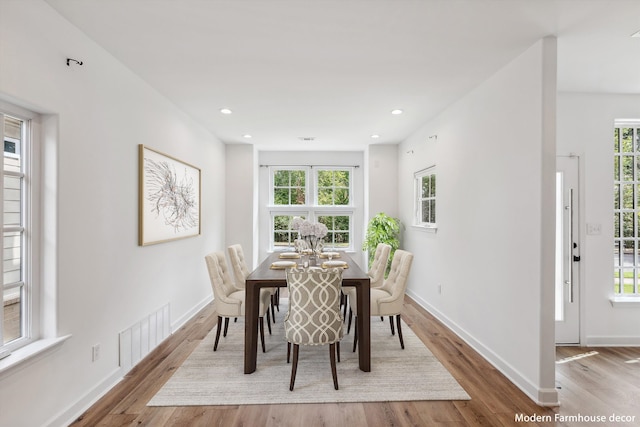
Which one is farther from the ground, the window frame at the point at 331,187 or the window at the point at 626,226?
the window frame at the point at 331,187

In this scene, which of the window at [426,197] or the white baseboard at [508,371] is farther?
the window at [426,197]

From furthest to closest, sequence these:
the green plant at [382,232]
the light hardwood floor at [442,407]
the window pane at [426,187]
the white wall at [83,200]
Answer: the green plant at [382,232], the window pane at [426,187], the light hardwood floor at [442,407], the white wall at [83,200]

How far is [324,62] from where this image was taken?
2.77m

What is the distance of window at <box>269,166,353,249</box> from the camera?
22.6 ft

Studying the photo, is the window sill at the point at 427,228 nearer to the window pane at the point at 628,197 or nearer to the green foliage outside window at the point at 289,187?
the window pane at the point at 628,197

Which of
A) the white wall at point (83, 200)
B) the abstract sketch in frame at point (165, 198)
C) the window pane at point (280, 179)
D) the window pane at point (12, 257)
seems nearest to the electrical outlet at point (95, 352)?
the white wall at point (83, 200)

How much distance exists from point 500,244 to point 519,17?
1.73m

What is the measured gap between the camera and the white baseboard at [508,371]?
7.75ft

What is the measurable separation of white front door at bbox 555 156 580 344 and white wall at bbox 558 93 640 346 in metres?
0.08

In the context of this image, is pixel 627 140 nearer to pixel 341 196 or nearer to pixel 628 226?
pixel 628 226

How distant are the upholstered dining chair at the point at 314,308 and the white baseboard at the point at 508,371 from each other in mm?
1420

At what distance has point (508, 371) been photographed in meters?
2.75

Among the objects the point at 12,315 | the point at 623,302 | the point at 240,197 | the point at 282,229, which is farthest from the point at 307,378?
the point at 282,229

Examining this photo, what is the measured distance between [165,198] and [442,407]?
317 cm
